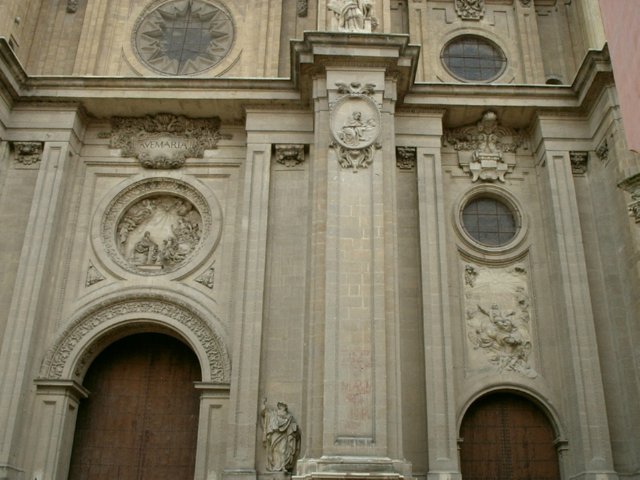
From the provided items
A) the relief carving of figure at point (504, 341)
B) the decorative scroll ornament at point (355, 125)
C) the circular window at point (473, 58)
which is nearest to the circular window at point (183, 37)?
the decorative scroll ornament at point (355, 125)

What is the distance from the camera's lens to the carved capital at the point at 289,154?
54.5ft

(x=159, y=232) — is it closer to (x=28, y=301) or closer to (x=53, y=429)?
(x=28, y=301)

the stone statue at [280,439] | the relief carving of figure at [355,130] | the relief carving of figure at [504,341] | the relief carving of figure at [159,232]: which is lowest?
the stone statue at [280,439]

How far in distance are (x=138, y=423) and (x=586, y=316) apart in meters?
9.90

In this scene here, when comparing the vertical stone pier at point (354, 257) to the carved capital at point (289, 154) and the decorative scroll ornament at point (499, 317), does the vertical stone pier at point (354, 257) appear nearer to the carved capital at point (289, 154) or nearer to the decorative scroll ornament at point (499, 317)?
the carved capital at point (289, 154)

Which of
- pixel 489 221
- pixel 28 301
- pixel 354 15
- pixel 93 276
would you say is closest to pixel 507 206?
pixel 489 221

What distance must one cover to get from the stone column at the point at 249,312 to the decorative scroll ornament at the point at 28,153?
4.85 meters

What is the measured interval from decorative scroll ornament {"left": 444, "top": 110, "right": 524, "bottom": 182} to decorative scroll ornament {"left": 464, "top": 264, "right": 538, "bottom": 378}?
242 cm

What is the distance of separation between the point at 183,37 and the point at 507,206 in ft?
31.3

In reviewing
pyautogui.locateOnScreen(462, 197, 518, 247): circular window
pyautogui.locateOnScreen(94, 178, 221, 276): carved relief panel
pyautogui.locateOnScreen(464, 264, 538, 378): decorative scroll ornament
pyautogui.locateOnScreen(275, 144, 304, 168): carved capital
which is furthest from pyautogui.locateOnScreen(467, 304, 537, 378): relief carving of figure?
pyautogui.locateOnScreen(94, 178, 221, 276): carved relief panel

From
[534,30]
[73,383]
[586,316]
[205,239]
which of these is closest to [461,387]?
[586,316]

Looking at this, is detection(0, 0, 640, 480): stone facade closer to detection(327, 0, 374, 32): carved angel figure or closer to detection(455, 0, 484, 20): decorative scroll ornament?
detection(327, 0, 374, 32): carved angel figure

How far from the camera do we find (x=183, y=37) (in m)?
19.2

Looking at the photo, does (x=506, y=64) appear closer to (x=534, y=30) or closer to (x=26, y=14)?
(x=534, y=30)
